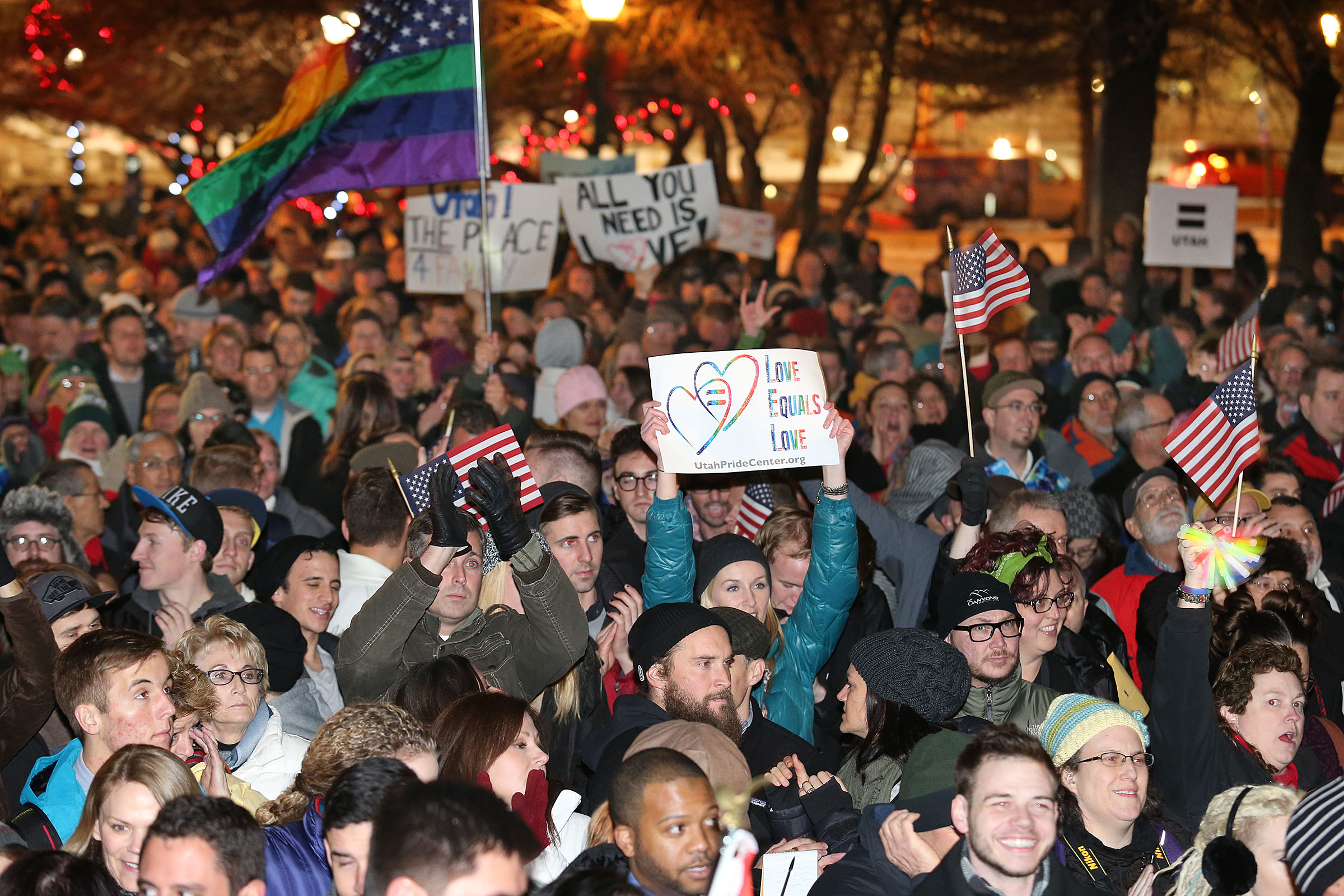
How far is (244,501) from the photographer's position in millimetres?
7895

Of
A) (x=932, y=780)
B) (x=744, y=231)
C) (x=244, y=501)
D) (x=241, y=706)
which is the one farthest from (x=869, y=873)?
(x=744, y=231)

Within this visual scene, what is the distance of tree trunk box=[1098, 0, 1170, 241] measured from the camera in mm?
19562

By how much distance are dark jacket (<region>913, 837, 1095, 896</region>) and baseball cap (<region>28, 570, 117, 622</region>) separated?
136 inches

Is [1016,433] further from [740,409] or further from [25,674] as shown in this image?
[25,674]

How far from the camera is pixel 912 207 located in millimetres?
38281

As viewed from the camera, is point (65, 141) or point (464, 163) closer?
point (464, 163)

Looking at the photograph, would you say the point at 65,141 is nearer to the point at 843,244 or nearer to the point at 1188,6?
the point at 843,244

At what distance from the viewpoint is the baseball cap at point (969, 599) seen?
584 centimetres

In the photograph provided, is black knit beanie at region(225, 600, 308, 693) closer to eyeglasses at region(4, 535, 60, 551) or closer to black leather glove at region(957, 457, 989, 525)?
eyeglasses at region(4, 535, 60, 551)

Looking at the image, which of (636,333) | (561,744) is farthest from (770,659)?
(636,333)

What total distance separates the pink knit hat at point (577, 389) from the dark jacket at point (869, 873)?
18.2ft

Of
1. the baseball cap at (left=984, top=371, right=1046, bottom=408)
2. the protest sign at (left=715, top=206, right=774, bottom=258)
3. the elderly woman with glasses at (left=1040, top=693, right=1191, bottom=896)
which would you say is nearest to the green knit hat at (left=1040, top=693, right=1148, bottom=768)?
the elderly woman with glasses at (left=1040, top=693, right=1191, bottom=896)

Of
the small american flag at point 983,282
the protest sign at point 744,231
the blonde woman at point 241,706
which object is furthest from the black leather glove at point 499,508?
the protest sign at point 744,231

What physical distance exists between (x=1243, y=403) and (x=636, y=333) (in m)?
6.50
